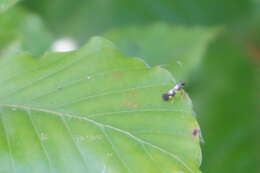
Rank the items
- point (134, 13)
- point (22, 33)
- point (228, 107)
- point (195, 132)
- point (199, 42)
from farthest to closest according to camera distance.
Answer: point (134, 13)
point (228, 107)
point (199, 42)
point (22, 33)
point (195, 132)

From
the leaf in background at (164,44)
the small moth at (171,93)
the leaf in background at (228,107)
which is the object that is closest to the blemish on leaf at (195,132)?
the small moth at (171,93)

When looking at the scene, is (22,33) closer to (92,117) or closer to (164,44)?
(164,44)

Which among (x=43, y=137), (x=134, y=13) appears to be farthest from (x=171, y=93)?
(x=134, y=13)

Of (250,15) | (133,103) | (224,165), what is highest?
(133,103)

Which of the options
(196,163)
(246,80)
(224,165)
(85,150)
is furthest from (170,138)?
(246,80)

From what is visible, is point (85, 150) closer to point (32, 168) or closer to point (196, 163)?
point (32, 168)

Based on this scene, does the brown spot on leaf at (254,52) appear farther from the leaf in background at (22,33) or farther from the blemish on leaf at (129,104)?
the blemish on leaf at (129,104)

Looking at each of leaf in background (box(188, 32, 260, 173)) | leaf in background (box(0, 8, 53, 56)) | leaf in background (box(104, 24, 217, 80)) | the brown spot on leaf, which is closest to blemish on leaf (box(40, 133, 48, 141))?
leaf in background (box(0, 8, 53, 56))
